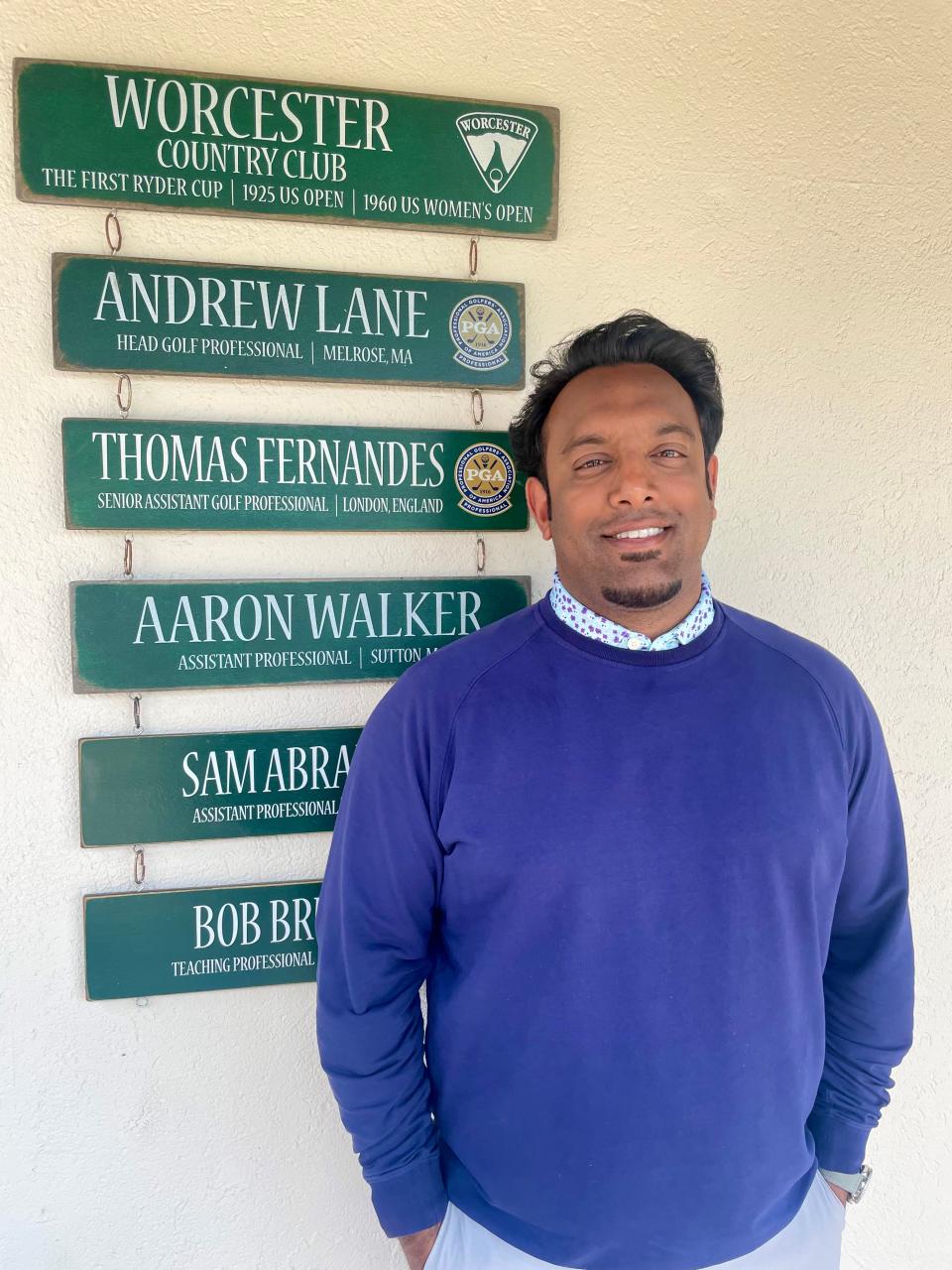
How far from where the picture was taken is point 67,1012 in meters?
1.33

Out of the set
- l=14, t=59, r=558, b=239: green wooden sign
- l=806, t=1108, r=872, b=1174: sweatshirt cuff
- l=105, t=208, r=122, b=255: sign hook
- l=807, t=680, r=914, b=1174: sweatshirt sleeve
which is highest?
l=14, t=59, r=558, b=239: green wooden sign

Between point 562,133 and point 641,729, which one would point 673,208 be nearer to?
point 562,133

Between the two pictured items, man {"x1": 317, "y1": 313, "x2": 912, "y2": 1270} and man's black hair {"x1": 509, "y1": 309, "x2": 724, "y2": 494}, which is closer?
man {"x1": 317, "y1": 313, "x2": 912, "y2": 1270}

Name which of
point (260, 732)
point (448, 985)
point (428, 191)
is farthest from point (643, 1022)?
point (428, 191)

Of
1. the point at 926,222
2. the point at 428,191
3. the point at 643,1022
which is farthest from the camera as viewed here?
the point at 926,222

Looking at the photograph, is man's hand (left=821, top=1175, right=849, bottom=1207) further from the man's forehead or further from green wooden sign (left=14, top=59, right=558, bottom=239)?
green wooden sign (left=14, top=59, right=558, bottom=239)

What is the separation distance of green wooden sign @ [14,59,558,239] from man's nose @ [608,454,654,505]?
46 cm

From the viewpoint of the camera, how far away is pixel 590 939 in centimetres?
104

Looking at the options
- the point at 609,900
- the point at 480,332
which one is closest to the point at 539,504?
the point at 480,332

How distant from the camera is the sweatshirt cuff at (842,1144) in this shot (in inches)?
48.6

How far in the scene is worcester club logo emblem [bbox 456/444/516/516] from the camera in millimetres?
1390

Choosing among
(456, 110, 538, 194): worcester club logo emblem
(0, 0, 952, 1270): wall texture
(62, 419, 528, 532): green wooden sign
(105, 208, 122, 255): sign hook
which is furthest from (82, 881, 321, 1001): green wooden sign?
(456, 110, 538, 194): worcester club logo emblem

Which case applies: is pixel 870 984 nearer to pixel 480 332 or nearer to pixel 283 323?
pixel 480 332

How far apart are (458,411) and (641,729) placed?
0.58 m
